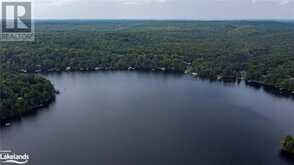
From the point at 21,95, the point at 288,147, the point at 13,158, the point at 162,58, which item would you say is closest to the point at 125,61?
the point at 162,58

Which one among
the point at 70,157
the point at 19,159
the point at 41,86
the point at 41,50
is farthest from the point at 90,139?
the point at 41,50

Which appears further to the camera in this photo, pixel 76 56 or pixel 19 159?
pixel 76 56

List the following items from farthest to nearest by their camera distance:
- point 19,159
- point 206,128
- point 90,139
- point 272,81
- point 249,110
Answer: point 272,81 → point 249,110 → point 206,128 → point 90,139 → point 19,159

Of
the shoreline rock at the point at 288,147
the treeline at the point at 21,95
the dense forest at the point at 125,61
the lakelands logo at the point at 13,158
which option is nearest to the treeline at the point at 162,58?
the dense forest at the point at 125,61

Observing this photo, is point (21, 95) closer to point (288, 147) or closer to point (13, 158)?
point (13, 158)

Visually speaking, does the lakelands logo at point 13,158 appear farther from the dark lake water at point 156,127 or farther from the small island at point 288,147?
the small island at point 288,147

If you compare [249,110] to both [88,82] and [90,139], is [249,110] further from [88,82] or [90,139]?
[88,82]

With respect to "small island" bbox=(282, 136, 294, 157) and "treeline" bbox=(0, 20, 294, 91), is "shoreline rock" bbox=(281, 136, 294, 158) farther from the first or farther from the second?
"treeline" bbox=(0, 20, 294, 91)
